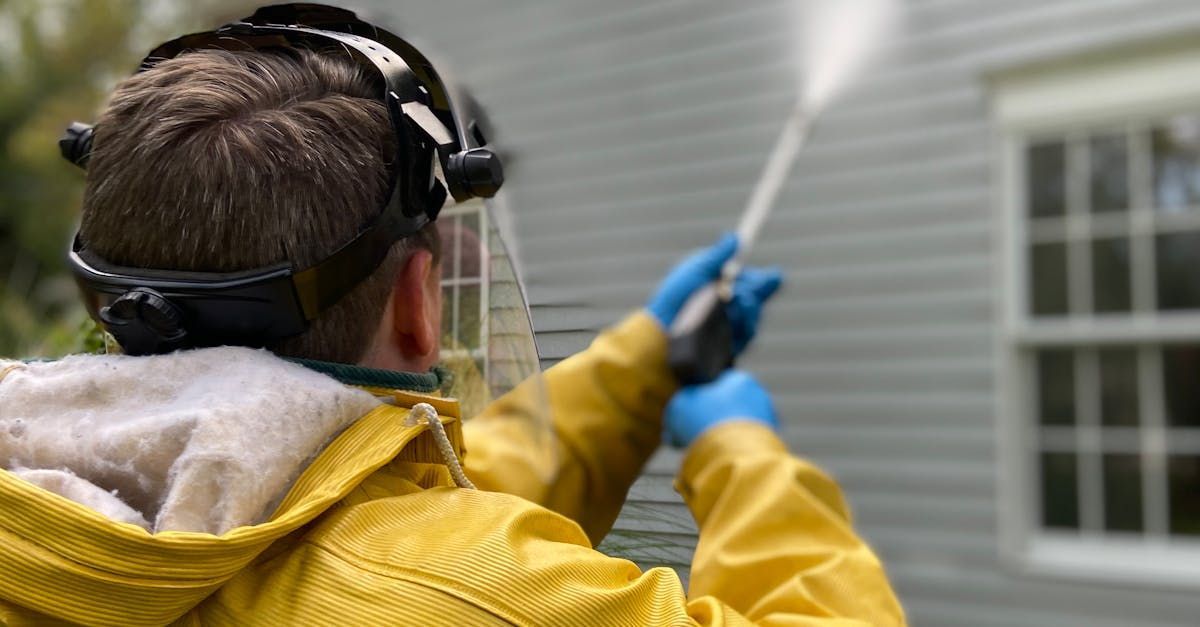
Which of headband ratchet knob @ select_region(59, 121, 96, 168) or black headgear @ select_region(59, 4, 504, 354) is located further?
headband ratchet knob @ select_region(59, 121, 96, 168)

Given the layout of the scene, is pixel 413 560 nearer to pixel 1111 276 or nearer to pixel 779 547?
pixel 779 547

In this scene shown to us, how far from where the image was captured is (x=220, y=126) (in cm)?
99

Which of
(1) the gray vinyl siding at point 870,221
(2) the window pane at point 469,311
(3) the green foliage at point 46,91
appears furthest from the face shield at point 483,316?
(3) the green foliage at point 46,91

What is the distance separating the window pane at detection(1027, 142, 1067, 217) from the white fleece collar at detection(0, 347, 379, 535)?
4.17 m

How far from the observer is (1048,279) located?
447cm

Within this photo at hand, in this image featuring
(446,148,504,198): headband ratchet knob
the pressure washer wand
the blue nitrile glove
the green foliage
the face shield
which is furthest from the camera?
the green foliage

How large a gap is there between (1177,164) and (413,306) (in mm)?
4072

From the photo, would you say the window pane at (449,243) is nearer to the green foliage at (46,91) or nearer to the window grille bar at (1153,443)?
the window grille bar at (1153,443)

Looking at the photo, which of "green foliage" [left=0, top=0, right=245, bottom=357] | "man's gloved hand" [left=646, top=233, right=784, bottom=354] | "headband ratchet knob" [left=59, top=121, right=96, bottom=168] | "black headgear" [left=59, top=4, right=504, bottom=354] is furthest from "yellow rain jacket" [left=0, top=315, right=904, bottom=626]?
"green foliage" [left=0, top=0, right=245, bottom=357]

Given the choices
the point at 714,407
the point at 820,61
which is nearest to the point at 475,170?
the point at 714,407

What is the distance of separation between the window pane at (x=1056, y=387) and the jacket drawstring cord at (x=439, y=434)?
3997 millimetres

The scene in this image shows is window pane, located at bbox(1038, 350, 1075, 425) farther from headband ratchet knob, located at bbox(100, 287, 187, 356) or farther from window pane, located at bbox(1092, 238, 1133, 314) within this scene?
headband ratchet knob, located at bbox(100, 287, 187, 356)

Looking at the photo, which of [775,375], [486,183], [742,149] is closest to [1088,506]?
[775,375]

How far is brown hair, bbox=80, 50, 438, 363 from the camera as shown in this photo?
967 millimetres
